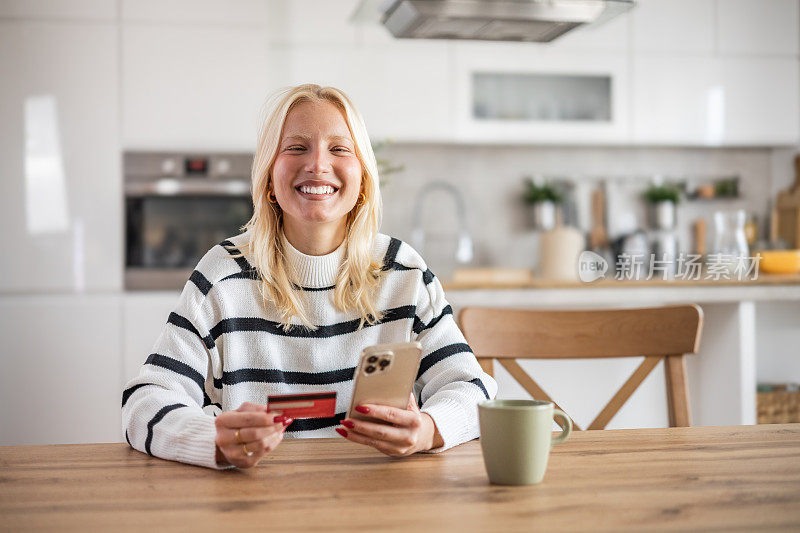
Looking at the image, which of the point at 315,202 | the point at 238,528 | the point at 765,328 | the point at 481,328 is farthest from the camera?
the point at 765,328

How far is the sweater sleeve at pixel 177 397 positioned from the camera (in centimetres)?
104

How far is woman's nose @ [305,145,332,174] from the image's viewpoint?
4.53ft

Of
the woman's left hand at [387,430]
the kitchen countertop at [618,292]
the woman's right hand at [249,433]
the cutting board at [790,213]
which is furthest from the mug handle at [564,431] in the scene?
the cutting board at [790,213]

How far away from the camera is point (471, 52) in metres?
4.06

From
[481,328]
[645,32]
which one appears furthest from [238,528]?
[645,32]

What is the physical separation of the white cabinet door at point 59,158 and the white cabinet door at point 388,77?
0.94 m

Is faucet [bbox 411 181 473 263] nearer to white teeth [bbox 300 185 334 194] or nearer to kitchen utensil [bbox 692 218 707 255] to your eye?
kitchen utensil [bbox 692 218 707 255]

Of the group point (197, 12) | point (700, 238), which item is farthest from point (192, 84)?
point (700, 238)

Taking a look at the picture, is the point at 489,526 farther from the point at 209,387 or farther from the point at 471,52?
the point at 471,52

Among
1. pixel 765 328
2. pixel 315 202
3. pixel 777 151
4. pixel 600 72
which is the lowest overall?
pixel 765 328

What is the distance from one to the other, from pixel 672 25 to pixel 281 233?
11.0 ft

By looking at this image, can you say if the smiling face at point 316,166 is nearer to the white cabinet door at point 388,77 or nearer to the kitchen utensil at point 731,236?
the white cabinet door at point 388,77

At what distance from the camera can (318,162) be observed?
4.53 feet

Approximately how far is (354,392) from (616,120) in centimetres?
350
